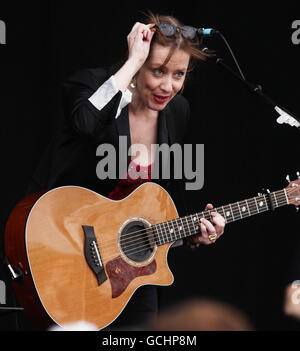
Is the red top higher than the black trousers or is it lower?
higher

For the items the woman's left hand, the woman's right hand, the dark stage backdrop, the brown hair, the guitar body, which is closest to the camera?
the guitar body

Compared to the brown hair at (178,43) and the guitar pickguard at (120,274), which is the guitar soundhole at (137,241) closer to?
the guitar pickguard at (120,274)

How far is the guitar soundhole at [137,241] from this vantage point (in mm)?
2133

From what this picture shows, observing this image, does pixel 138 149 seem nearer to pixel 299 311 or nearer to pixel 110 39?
pixel 110 39

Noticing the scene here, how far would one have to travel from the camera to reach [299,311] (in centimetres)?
329

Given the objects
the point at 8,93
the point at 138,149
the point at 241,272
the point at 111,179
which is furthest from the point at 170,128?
the point at 241,272

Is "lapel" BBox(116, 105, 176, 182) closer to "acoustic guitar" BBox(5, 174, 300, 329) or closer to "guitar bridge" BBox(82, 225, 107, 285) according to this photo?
"acoustic guitar" BBox(5, 174, 300, 329)

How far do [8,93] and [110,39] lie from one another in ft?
2.39

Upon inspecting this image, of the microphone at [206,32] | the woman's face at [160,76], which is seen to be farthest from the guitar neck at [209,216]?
the microphone at [206,32]

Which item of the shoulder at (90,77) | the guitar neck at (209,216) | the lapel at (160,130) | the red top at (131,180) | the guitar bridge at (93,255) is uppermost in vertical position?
the shoulder at (90,77)

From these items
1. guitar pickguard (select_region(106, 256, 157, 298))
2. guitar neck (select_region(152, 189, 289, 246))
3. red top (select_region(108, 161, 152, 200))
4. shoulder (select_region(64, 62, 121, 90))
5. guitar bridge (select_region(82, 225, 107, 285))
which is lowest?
guitar pickguard (select_region(106, 256, 157, 298))

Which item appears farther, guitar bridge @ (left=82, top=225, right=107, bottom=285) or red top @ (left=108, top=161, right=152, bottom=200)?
red top @ (left=108, top=161, right=152, bottom=200)

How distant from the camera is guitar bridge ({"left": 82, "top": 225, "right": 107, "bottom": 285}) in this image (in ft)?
6.47

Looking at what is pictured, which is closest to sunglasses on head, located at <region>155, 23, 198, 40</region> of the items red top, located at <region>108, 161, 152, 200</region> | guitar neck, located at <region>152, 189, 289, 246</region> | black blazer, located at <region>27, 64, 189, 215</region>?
black blazer, located at <region>27, 64, 189, 215</region>
